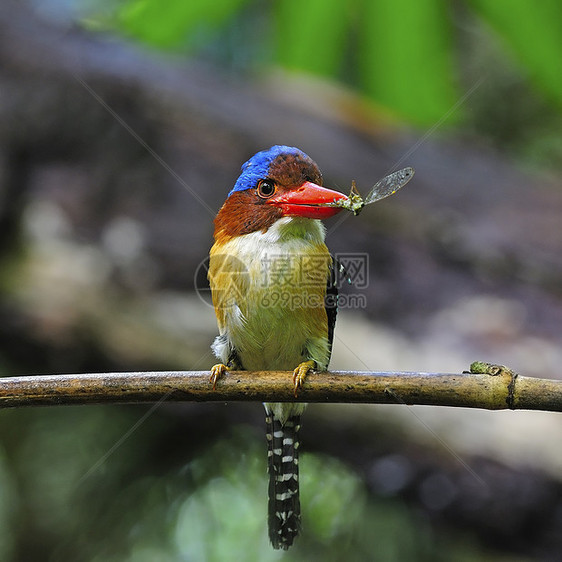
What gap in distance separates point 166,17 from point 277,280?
127cm

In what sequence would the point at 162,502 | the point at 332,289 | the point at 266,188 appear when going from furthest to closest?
the point at 162,502
the point at 332,289
the point at 266,188

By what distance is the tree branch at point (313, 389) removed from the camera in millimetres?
1574

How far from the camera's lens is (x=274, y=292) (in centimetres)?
214

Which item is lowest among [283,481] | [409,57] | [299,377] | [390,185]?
[283,481]

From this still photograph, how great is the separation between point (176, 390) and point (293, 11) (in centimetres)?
182

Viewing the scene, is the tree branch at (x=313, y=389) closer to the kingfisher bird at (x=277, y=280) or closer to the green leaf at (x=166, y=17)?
the kingfisher bird at (x=277, y=280)

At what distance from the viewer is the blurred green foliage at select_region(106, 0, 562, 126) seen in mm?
2715

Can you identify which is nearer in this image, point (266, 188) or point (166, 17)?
point (266, 188)

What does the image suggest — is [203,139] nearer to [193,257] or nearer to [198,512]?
[193,257]

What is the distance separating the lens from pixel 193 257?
3.68m

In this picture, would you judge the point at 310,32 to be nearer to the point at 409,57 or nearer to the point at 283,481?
the point at 409,57

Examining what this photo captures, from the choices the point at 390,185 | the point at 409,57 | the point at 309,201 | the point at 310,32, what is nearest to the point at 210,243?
the point at 310,32

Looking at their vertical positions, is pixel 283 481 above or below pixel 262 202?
below

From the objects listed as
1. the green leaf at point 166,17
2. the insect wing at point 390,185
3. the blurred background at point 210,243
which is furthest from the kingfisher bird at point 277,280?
the green leaf at point 166,17
